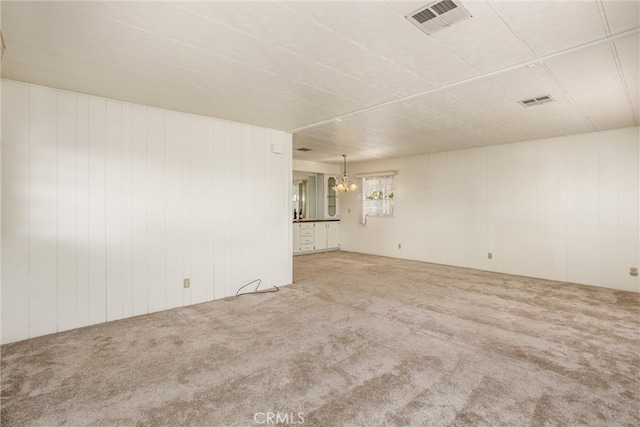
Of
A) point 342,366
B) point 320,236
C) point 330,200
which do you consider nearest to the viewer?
point 342,366

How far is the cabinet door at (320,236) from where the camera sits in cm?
855

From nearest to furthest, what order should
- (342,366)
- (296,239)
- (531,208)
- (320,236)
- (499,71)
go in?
1. (342,366)
2. (499,71)
3. (531,208)
4. (296,239)
5. (320,236)

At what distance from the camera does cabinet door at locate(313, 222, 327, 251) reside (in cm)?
855

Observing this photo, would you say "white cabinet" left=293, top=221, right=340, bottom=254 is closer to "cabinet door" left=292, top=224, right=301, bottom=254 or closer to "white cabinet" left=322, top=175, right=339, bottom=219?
"cabinet door" left=292, top=224, right=301, bottom=254

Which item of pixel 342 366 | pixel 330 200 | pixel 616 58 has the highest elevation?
pixel 616 58

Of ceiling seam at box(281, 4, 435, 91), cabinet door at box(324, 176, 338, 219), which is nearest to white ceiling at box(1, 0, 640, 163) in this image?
ceiling seam at box(281, 4, 435, 91)

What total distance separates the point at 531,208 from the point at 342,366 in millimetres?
4935

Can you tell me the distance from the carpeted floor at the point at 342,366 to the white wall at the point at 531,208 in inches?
48.0

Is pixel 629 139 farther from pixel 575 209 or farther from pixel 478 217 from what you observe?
pixel 478 217

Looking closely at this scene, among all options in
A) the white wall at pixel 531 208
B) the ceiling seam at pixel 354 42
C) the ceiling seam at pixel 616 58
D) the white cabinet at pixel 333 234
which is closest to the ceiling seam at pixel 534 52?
the ceiling seam at pixel 616 58

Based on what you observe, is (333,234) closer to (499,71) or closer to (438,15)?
(499,71)

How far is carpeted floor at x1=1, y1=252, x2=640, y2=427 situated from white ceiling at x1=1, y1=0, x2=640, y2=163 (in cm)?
240

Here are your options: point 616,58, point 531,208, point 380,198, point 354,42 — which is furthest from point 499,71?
point 380,198

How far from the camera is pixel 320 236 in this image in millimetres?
8633
